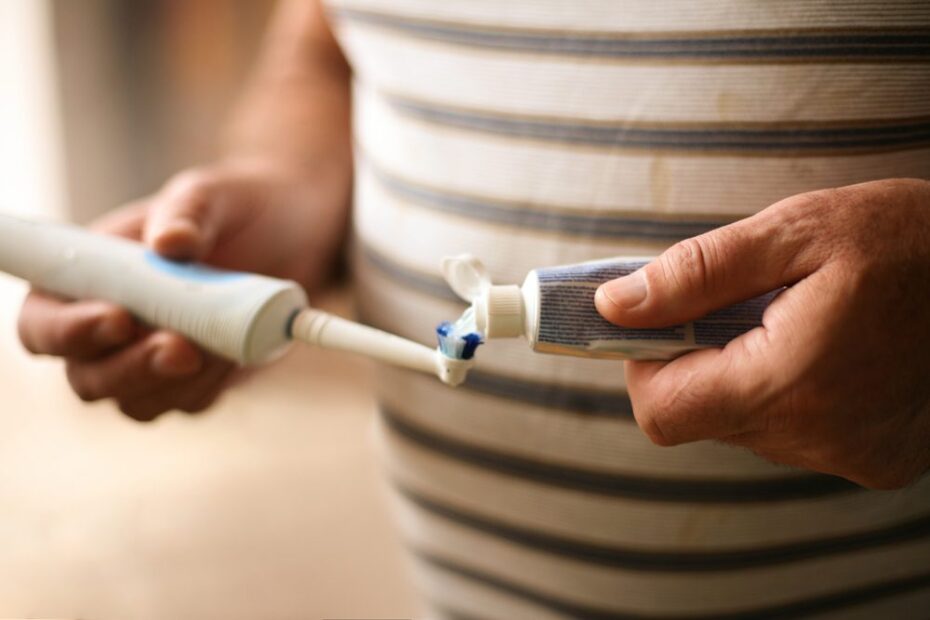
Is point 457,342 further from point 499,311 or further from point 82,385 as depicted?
point 82,385

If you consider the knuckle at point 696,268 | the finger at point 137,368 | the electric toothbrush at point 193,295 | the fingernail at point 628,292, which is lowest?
the finger at point 137,368

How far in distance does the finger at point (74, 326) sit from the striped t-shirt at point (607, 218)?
0.44 ft

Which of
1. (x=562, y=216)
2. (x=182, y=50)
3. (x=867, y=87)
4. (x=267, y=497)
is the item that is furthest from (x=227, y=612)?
(x=182, y=50)

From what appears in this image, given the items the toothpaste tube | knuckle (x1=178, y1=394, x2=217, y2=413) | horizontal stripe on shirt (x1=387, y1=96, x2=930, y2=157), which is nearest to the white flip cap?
the toothpaste tube

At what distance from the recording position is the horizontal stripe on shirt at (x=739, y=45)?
0.32m

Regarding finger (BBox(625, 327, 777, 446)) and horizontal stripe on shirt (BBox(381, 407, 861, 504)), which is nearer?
finger (BBox(625, 327, 777, 446))

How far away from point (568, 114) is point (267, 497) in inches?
11.4

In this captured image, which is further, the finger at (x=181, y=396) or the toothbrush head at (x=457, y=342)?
the finger at (x=181, y=396)

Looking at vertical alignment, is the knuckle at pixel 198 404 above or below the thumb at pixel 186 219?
below

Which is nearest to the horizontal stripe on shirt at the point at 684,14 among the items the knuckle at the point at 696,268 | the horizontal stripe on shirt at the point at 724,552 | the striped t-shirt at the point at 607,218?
the striped t-shirt at the point at 607,218

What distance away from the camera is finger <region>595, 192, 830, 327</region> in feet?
0.86

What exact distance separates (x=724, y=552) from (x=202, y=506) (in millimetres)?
295

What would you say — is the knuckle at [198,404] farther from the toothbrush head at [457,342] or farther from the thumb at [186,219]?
the toothbrush head at [457,342]

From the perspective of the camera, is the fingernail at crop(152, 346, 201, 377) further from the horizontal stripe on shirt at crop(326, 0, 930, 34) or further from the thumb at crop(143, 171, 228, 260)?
the horizontal stripe on shirt at crop(326, 0, 930, 34)
